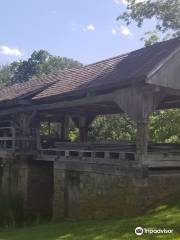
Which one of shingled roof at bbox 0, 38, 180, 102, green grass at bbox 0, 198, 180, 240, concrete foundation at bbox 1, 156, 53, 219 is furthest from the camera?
concrete foundation at bbox 1, 156, 53, 219

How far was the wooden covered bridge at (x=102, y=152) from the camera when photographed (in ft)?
47.4

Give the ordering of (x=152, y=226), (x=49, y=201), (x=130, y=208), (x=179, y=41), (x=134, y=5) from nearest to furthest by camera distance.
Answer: (x=152, y=226), (x=130, y=208), (x=179, y=41), (x=49, y=201), (x=134, y=5)

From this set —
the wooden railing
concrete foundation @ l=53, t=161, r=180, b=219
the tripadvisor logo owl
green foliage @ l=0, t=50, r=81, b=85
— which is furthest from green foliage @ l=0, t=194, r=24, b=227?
green foliage @ l=0, t=50, r=81, b=85

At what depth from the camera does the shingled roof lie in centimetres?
1502

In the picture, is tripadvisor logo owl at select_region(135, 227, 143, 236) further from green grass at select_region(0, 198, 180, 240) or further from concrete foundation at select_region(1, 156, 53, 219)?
concrete foundation at select_region(1, 156, 53, 219)

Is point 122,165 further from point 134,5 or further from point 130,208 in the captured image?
point 134,5

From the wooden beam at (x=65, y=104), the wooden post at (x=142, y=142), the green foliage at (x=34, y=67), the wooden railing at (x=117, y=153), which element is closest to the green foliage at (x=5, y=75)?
the green foliage at (x=34, y=67)

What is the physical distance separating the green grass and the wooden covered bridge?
988 mm

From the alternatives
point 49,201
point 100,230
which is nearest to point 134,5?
point 49,201

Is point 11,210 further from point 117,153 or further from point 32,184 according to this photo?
point 117,153

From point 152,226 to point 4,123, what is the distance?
16.3m

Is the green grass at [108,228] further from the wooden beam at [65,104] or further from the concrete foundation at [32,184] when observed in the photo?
the concrete foundation at [32,184]

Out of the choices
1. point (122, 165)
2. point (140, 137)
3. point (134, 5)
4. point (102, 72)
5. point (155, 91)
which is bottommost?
point (122, 165)

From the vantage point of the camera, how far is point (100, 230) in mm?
12211
